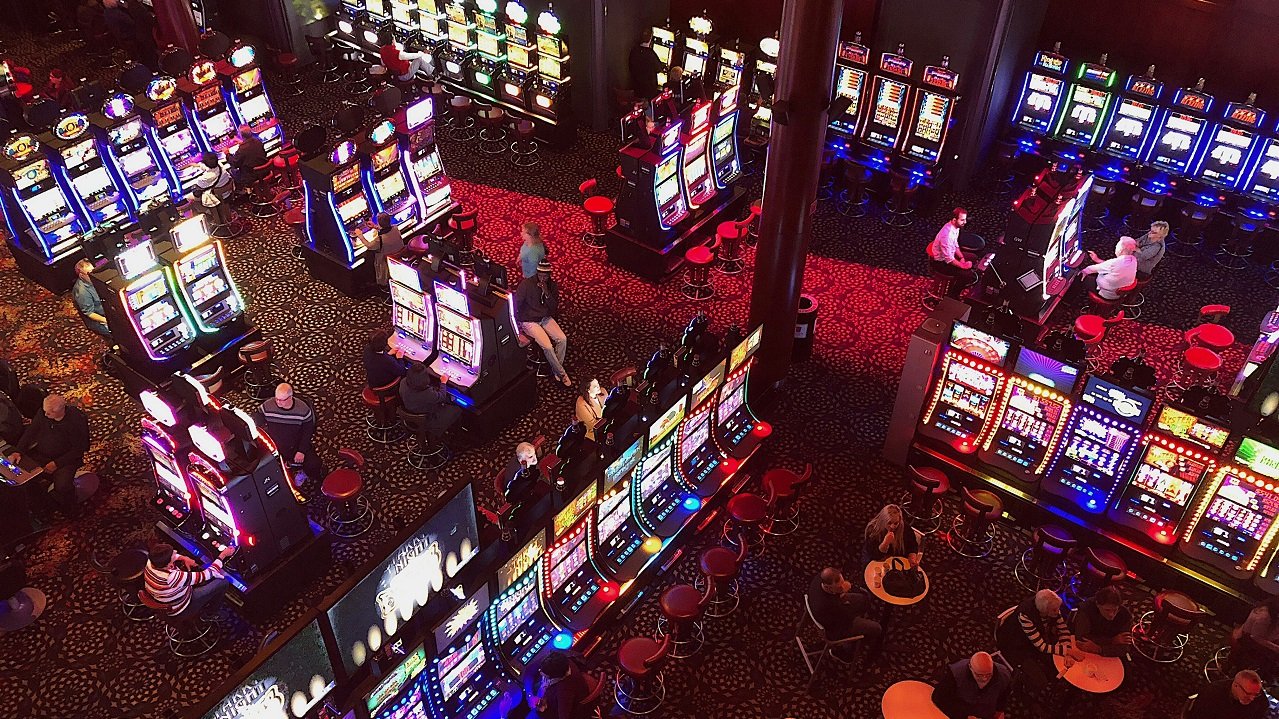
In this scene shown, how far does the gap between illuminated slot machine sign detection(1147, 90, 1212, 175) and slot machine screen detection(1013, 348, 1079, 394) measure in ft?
23.9

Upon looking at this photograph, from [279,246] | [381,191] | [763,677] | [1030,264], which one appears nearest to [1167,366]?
[1030,264]


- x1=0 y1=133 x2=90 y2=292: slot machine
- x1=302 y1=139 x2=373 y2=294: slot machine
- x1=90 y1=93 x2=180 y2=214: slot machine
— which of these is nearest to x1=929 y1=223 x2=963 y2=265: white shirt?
x1=302 y1=139 x2=373 y2=294: slot machine

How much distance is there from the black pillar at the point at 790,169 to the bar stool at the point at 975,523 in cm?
296

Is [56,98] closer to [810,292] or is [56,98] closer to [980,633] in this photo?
[810,292]

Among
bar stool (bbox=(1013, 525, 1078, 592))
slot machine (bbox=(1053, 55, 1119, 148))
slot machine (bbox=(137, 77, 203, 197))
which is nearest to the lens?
bar stool (bbox=(1013, 525, 1078, 592))

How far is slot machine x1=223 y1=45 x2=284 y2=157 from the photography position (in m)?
17.1

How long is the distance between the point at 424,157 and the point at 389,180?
0.72m

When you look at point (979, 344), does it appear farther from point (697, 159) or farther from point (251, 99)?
point (251, 99)

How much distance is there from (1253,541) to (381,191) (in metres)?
12.2

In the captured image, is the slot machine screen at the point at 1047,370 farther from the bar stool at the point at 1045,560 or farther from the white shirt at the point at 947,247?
the white shirt at the point at 947,247

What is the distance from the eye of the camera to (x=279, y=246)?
52.3ft

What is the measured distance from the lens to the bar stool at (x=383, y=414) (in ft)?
38.5

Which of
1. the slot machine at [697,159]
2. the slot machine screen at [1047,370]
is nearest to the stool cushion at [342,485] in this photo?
the slot machine at [697,159]

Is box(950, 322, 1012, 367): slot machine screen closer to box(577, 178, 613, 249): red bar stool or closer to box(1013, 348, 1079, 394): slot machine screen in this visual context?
box(1013, 348, 1079, 394): slot machine screen
